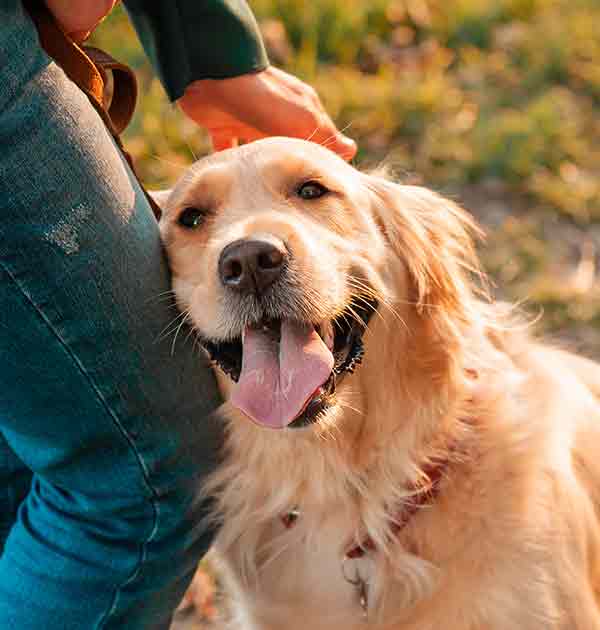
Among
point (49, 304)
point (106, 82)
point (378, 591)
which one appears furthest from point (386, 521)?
point (106, 82)

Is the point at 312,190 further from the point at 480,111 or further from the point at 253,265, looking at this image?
the point at 480,111

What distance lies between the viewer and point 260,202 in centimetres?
224

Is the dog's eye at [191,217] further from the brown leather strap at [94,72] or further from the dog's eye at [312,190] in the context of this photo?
the dog's eye at [312,190]

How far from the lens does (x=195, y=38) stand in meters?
2.23

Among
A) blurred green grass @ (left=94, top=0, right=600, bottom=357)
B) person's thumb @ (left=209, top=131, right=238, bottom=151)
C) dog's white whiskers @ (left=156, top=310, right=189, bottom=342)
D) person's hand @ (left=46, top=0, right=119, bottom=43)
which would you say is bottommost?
blurred green grass @ (left=94, top=0, right=600, bottom=357)

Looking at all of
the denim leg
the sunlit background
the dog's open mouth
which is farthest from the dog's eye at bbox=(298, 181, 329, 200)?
the sunlit background

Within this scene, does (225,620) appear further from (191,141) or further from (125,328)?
(191,141)

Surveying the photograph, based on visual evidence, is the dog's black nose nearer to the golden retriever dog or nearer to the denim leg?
the golden retriever dog

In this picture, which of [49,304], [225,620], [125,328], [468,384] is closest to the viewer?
[49,304]

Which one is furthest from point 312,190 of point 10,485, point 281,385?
point 10,485

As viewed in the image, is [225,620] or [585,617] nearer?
[585,617]

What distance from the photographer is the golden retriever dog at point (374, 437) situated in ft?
6.78

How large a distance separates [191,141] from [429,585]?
324cm

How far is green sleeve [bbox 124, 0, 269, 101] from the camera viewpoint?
2.20 m
